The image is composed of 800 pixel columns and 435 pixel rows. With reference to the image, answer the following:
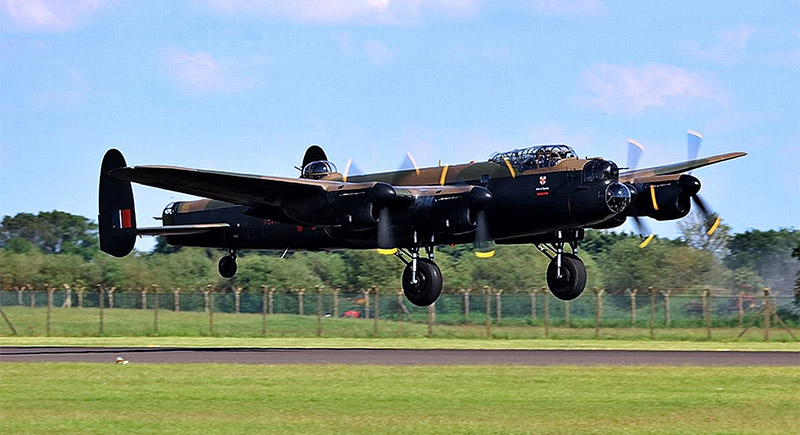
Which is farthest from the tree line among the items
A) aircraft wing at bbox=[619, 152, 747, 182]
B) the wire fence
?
aircraft wing at bbox=[619, 152, 747, 182]

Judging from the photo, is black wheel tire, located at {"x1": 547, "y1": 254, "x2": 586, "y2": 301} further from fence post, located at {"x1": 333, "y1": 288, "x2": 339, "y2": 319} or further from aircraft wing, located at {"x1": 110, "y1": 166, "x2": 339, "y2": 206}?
fence post, located at {"x1": 333, "y1": 288, "x2": 339, "y2": 319}

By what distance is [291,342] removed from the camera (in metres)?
48.6

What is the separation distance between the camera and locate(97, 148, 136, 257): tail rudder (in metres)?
44.7

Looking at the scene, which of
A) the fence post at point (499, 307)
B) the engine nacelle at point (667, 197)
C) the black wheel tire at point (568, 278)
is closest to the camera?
the engine nacelle at point (667, 197)

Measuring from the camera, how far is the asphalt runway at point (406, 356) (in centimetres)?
3459

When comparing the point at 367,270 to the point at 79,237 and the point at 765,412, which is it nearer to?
the point at 79,237

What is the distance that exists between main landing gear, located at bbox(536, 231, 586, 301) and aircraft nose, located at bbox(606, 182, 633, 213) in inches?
169

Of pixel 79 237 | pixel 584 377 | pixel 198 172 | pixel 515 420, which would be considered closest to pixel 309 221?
pixel 198 172

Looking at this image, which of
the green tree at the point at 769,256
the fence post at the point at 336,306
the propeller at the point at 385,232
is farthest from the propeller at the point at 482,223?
the green tree at the point at 769,256

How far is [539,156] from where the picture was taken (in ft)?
122

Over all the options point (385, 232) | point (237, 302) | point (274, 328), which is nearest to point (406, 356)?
point (385, 232)

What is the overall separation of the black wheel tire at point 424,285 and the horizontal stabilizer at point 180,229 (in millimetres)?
9480

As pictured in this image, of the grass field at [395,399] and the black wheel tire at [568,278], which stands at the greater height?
the black wheel tire at [568,278]

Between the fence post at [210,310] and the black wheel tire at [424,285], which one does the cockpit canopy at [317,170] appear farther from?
the fence post at [210,310]
